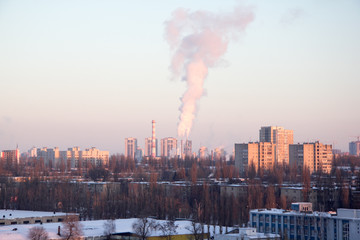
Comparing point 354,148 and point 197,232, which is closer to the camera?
point 197,232

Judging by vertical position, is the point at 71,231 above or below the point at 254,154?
below

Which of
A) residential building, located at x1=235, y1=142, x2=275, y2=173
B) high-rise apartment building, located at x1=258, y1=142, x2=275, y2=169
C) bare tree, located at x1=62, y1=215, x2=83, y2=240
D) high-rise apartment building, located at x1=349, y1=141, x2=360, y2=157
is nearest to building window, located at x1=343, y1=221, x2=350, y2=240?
bare tree, located at x1=62, y1=215, x2=83, y2=240

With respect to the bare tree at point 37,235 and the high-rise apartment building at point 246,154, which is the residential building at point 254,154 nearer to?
the high-rise apartment building at point 246,154

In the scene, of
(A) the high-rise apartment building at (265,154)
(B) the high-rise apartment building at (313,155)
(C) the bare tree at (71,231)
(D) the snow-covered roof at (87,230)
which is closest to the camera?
(C) the bare tree at (71,231)

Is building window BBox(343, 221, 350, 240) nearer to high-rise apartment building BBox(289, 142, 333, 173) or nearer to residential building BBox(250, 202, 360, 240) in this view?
residential building BBox(250, 202, 360, 240)

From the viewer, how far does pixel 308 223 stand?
1170 cm

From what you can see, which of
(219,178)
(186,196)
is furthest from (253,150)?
(186,196)

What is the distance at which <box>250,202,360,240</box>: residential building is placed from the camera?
11133 mm

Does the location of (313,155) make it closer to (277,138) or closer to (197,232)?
(277,138)

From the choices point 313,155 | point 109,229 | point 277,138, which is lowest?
point 109,229

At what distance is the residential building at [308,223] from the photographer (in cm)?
A: 1113

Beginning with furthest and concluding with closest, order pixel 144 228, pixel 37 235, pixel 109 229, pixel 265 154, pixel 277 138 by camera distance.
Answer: pixel 277 138
pixel 265 154
pixel 109 229
pixel 144 228
pixel 37 235

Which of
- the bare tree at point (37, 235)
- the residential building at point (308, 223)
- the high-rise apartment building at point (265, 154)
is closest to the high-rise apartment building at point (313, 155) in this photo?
the high-rise apartment building at point (265, 154)

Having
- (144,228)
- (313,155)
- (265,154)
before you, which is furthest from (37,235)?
(313,155)
